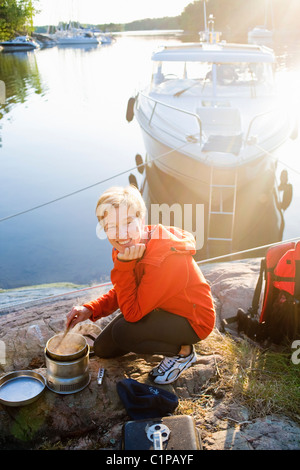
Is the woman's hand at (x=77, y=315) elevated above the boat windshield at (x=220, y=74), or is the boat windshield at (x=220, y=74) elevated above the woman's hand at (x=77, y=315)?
the boat windshield at (x=220, y=74)

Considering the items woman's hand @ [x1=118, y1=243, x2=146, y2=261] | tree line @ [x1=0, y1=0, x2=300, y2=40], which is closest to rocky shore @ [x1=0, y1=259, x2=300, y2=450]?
woman's hand @ [x1=118, y1=243, x2=146, y2=261]

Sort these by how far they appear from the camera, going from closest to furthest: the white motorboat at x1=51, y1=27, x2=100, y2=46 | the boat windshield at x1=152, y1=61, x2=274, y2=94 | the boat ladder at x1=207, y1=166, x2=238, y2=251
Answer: the boat ladder at x1=207, y1=166, x2=238, y2=251 → the boat windshield at x1=152, y1=61, x2=274, y2=94 → the white motorboat at x1=51, y1=27, x2=100, y2=46

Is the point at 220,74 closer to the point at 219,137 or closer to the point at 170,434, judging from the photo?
the point at 219,137

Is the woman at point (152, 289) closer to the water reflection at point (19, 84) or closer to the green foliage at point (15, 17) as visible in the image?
→ the water reflection at point (19, 84)

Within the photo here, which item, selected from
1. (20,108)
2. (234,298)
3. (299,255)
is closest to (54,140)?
(20,108)

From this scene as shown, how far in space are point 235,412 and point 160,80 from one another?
810 cm

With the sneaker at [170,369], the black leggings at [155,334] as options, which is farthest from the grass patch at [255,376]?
the black leggings at [155,334]

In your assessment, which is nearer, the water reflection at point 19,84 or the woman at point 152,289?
the woman at point 152,289

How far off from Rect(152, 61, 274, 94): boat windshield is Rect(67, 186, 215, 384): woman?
6.61m

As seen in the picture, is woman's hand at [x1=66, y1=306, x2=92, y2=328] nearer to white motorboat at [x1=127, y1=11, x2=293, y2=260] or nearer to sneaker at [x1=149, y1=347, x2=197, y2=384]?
sneaker at [x1=149, y1=347, x2=197, y2=384]

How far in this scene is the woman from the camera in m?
2.18

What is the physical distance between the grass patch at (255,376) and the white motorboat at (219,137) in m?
3.73

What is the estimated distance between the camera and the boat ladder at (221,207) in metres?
6.43

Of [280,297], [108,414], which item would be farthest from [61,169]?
[108,414]
